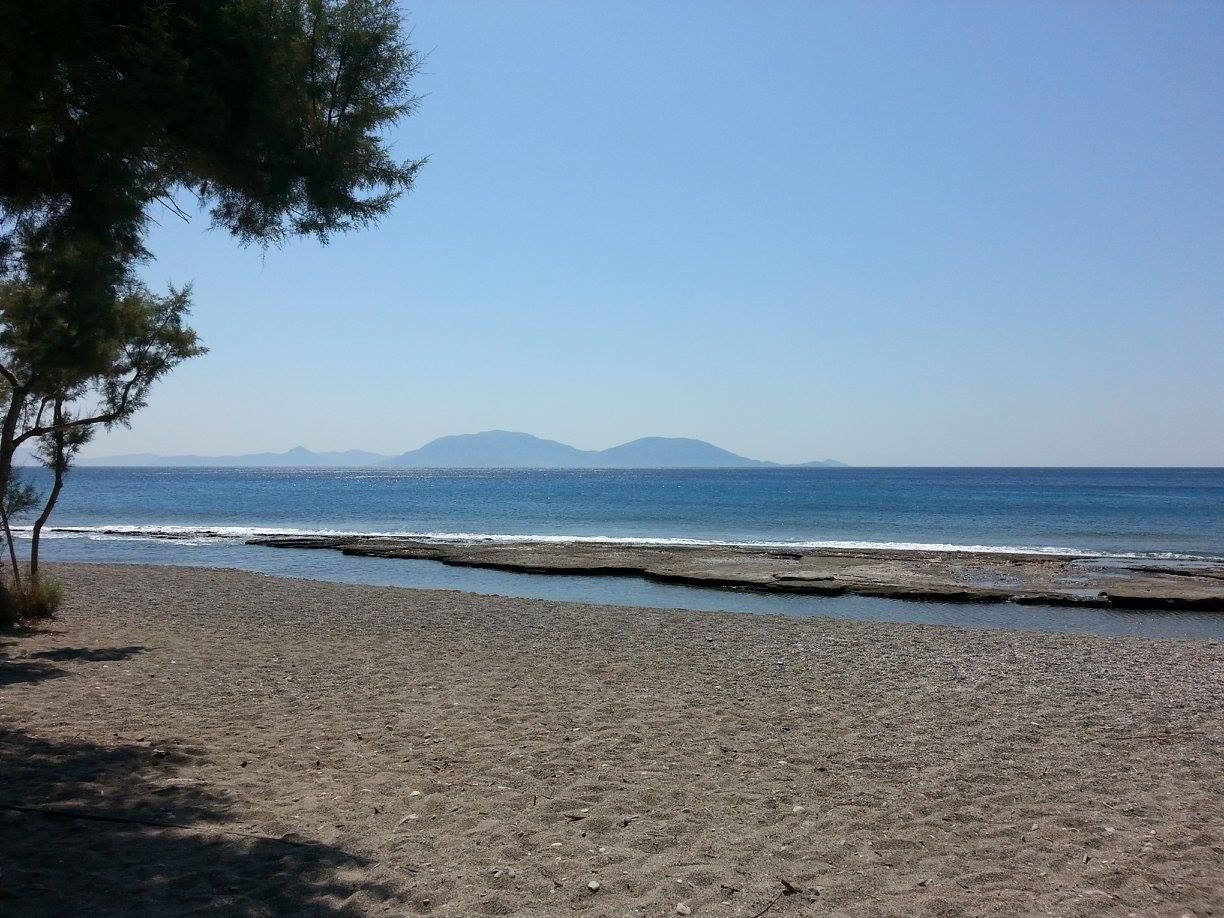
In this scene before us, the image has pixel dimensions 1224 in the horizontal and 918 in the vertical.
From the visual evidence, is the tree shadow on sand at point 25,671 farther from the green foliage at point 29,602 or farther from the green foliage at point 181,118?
the green foliage at point 181,118

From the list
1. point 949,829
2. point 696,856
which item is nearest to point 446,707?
point 696,856

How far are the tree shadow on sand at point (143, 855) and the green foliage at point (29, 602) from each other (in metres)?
7.39

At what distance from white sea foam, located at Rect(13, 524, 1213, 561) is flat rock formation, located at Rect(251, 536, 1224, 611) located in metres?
1.57

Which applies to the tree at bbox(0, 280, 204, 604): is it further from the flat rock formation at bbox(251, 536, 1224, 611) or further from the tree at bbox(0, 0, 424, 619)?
the flat rock formation at bbox(251, 536, 1224, 611)

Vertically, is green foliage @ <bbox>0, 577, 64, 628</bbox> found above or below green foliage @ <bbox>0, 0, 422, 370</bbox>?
below

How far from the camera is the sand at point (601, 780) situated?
4.87 meters

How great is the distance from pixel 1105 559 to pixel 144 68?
110 ft

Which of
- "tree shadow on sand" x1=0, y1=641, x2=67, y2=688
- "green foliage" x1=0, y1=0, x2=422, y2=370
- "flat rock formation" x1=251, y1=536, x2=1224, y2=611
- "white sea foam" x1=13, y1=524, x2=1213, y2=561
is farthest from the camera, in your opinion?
"white sea foam" x1=13, y1=524, x2=1213, y2=561

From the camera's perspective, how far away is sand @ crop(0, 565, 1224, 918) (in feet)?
16.0

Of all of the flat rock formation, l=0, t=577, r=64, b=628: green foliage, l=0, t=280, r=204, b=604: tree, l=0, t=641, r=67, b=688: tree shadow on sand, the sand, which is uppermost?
l=0, t=280, r=204, b=604: tree

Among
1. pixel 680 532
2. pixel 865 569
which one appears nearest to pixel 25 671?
pixel 865 569

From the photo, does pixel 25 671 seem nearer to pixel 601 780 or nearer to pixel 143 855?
pixel 143 855

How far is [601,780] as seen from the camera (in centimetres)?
671

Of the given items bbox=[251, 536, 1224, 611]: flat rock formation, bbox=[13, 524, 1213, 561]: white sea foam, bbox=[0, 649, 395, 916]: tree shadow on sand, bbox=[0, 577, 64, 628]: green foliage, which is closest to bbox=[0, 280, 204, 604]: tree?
bbox=[0, 577, 64, 628]: green foliage
